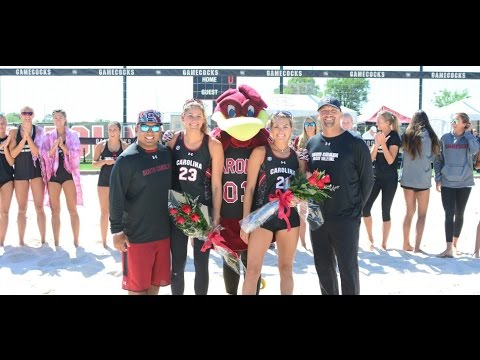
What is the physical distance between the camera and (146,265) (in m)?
3.99

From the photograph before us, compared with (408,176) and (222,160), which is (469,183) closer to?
(408,176)

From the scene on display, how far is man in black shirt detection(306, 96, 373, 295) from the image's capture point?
4152mm

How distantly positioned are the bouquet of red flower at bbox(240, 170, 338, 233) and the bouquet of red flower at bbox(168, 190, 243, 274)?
0.25m

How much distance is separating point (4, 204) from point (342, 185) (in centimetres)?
516

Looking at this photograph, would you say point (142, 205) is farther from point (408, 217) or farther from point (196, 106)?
point (408, 217)

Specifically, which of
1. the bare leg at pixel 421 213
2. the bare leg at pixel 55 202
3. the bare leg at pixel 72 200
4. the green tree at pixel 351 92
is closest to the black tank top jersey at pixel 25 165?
the bare leg at pixel 55 202

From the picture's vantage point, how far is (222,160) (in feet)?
13.7

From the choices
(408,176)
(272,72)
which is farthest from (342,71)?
(408,176)

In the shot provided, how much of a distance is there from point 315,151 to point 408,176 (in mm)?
3357

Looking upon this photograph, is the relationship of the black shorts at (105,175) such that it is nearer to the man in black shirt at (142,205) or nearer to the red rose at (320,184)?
the man in black shirt at (142,205)

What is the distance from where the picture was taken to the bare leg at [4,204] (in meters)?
6.96

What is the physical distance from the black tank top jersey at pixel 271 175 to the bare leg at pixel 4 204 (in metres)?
4.42

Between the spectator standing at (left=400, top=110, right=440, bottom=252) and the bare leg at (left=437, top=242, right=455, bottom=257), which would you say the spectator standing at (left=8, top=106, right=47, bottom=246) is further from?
the bare leg at (left=437, top=242, right=455, bottom=257)

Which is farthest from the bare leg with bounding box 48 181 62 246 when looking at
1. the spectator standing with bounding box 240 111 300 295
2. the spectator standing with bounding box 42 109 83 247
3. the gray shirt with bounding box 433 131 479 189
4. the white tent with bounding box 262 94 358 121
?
the white tent with bounding box 262 94 358 121
